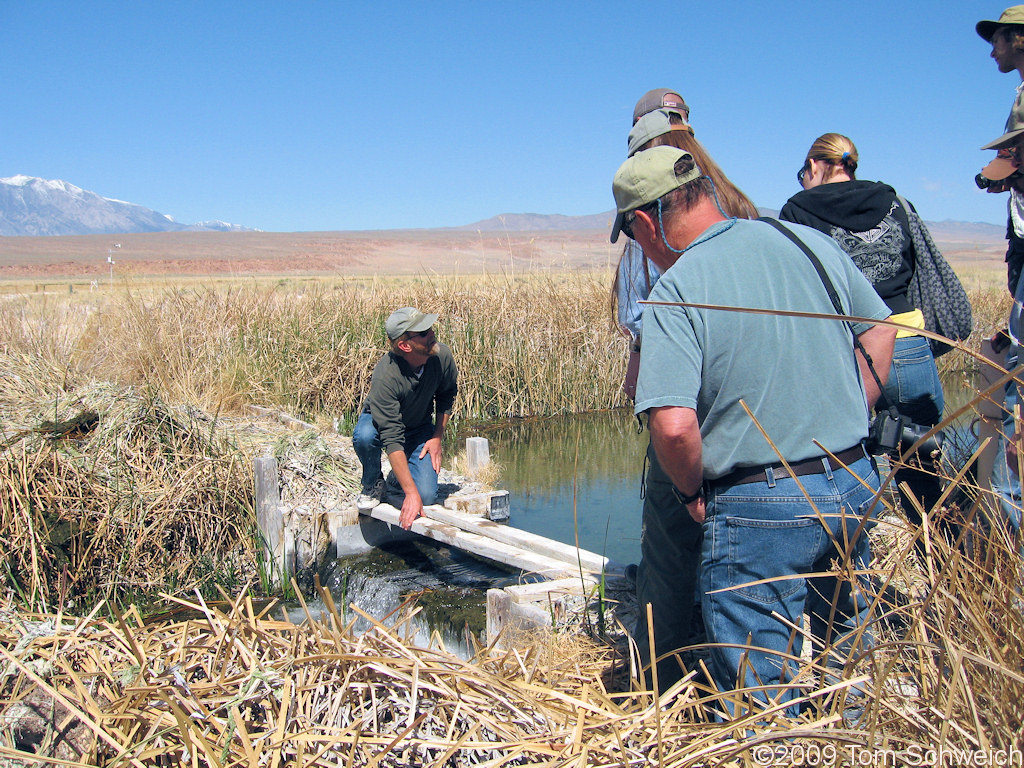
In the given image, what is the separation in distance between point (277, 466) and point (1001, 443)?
14.6 ft

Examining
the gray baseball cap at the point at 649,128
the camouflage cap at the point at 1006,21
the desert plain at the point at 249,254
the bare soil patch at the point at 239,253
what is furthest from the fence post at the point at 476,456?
the bare soil patch at the point at 239,253

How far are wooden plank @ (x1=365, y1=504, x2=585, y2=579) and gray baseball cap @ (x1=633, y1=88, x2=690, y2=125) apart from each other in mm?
2095

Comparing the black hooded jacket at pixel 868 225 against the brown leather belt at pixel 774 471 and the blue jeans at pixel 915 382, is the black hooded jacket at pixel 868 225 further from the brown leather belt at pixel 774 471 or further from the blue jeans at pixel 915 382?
the brown leather belt at pixel 774 471

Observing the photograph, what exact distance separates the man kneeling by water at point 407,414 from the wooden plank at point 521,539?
0.63ft

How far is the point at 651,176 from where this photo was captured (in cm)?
192

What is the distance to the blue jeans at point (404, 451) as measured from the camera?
17.5 feet

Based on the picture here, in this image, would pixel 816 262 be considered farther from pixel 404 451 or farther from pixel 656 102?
pixel 404 451

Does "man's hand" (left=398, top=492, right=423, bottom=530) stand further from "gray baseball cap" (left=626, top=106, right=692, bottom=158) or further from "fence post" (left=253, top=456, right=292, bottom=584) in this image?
"gray baseball cap" (left=626, top=106, right=692, bottom=158)

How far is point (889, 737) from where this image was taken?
1279 millimetres

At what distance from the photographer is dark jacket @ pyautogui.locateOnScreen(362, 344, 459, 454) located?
4.96m

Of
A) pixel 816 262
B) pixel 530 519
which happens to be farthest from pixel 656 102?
pixel 530 519

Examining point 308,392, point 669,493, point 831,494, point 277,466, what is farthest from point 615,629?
point 308,392

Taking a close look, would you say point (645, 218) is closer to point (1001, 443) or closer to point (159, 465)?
point (1001, 443)

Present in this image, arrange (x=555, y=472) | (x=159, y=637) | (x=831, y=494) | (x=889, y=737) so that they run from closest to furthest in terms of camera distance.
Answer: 1. (x=889, y=737)
2. (x=831, y=494)
3. (x=159, y=637)
4. (x=555, y=472)
